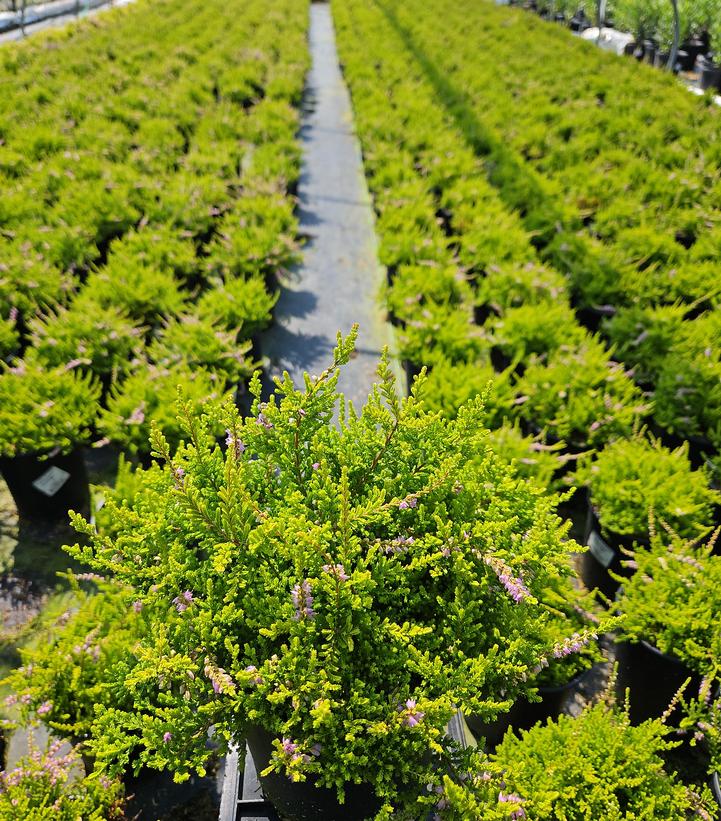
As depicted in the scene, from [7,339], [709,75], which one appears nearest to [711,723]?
[7,339]

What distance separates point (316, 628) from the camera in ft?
5.21

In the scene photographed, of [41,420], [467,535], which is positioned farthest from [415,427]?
[41,420]

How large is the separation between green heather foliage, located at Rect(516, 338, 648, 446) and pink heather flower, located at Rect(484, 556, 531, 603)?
1742 mm

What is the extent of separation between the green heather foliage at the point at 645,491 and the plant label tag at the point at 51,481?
296 centimetres

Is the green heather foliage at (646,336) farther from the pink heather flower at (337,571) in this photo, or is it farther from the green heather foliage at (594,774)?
the pink heather flower at (337,571)

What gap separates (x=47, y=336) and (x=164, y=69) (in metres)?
9.44

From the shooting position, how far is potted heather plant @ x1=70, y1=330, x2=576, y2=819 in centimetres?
150

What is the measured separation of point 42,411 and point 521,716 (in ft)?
9.18

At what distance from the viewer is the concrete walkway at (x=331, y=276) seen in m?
4.99

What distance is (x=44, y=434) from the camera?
120 inches

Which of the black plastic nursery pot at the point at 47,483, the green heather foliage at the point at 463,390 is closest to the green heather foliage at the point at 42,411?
the black plastic nursery pot at the point at 47,483

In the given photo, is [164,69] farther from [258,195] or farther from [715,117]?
[715,117]

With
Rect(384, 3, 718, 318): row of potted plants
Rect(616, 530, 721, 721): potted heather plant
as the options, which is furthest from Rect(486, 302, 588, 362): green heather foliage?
A: Rect(616, 530, 721, 721): potted heather plant

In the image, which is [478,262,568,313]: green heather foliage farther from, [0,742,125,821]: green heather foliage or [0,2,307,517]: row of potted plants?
[0,742,125,821]: green heather foliage
